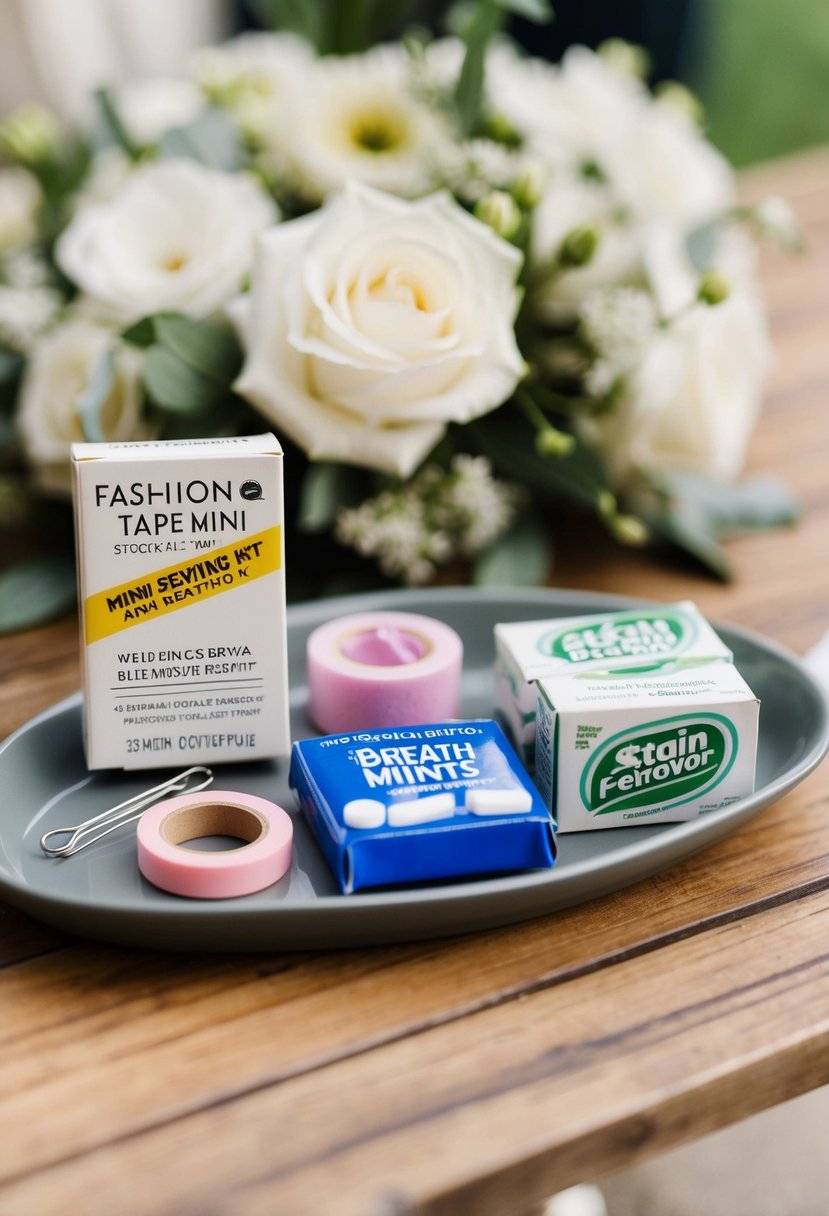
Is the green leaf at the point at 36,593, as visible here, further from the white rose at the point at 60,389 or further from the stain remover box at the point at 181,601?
the stain remover box at the point at 181,601

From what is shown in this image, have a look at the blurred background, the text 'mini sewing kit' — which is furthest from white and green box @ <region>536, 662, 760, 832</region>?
the blurred background

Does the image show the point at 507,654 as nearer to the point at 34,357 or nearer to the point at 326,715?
the point at 326,715

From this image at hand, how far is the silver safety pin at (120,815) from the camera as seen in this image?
0.63m

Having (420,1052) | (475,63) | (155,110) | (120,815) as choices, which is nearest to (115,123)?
(155,110)

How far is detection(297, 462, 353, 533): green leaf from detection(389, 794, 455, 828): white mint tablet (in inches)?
12.7

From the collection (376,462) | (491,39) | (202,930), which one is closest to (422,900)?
(202,930)

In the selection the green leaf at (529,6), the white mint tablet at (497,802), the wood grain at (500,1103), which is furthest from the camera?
the green leaf at (529,6)

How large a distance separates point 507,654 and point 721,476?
0.42 meters

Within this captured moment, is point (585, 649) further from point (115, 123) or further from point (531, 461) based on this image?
point (115, 123)

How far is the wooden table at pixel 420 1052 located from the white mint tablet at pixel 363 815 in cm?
7

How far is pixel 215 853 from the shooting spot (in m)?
0.61

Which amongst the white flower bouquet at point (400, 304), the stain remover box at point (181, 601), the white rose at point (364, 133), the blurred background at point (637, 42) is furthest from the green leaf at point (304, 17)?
the blurred background at point (637, 42)

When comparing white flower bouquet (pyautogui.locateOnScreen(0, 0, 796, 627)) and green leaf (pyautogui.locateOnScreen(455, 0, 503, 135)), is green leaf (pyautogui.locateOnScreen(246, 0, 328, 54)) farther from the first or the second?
green leaf (pyautogui.locateOnScreen(455, 0, 503, 135))

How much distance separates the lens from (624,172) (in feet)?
3.38
